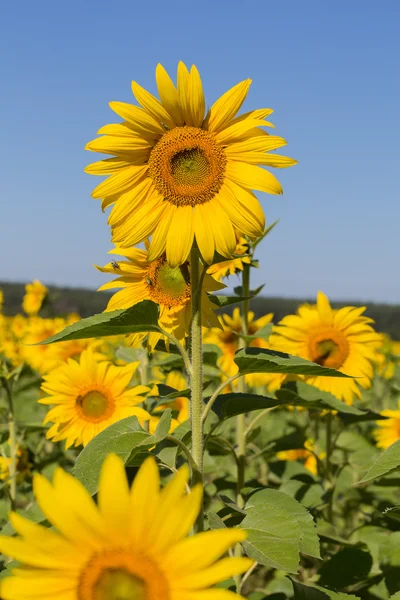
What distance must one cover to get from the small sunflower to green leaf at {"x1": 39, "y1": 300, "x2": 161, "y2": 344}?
0.69m

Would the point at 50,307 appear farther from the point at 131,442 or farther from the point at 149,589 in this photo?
the point at 149,589

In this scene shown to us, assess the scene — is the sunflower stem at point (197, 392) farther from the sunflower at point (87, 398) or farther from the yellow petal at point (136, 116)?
the sunflower at point (87, 398)

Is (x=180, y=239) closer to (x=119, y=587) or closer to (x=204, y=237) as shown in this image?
A: (x=204, y=237)

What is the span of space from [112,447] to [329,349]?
239 centimetres

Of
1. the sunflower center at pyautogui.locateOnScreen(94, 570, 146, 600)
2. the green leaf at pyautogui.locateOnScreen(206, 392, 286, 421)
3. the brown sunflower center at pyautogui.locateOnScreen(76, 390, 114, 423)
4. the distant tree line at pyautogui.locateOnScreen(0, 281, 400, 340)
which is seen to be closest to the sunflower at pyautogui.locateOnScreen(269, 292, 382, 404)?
the brown sunflower center at pyautogui.locateOnScreen(76, 390, 114, 423)

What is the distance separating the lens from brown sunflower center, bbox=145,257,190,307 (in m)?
2.48

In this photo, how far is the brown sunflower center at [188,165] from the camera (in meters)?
2.15

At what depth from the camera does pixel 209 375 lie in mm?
4375

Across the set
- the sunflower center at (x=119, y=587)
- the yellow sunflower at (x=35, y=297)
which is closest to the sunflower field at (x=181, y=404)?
the sunflower center at (x=119, y=587)

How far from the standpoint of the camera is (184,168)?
86.1 inches

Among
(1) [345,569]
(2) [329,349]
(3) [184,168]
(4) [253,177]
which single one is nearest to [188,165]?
(3) [184,168]

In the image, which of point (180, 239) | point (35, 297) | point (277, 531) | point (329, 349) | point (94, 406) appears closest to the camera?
point (277, 531)

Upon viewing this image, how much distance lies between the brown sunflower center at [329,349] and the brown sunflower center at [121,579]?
2908mm

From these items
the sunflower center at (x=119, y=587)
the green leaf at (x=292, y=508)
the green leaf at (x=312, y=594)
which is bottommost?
the green leaf at (x=312, y=594)
